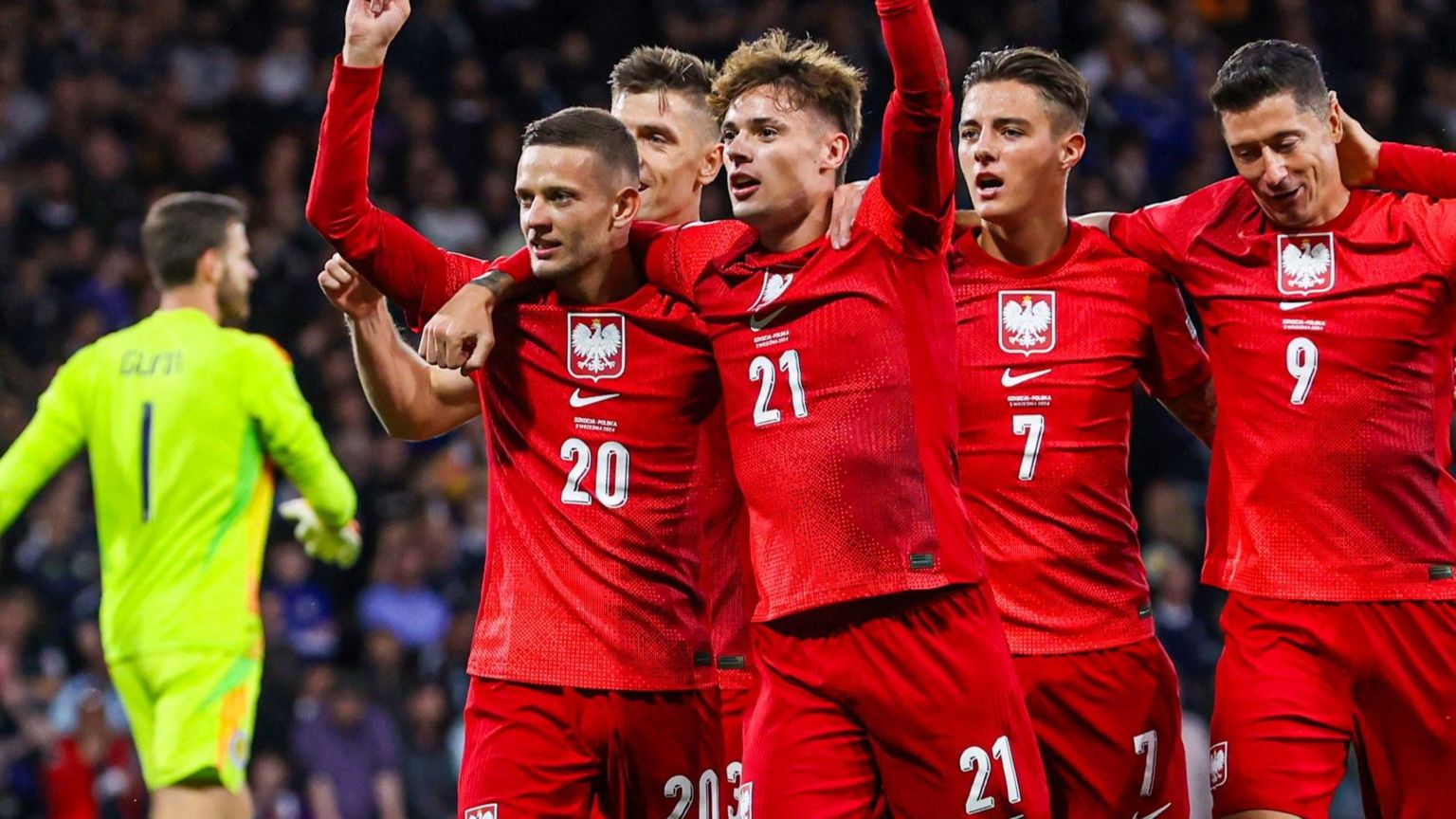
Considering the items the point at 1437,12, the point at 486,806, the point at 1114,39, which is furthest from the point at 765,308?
the point at 1437,12

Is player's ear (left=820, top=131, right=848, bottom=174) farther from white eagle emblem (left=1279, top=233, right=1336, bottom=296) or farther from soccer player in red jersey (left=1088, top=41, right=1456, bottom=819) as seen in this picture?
white eagle emblem (left=1279, top=233, right=1336, bottom=296)

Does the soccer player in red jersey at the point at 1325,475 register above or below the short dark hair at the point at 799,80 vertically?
below

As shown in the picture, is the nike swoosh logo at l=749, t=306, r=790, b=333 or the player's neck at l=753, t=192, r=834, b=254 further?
the player's neck at l=753, t=192, r=834, b=254

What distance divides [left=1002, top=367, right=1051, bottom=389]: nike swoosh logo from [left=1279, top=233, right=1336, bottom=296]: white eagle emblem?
651 mm

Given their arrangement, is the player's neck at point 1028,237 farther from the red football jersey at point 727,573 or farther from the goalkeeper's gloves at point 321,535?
the goalkeeper's gloves at point 321,535

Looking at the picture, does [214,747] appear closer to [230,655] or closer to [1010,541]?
[230,655]

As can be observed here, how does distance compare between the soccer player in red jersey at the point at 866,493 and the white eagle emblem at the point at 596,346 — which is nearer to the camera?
the soccer player in red jersey at the point at 866,493

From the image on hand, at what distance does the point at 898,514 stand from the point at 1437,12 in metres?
12.2

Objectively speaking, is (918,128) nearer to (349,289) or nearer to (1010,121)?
(1010,121)

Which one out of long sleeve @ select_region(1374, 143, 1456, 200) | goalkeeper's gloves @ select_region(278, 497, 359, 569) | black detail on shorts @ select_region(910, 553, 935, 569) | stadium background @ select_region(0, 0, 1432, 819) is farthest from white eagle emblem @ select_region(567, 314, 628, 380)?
stadium background @ select_region(0, 0, 1432, 819)

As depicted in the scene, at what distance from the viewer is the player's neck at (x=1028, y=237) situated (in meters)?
5.31

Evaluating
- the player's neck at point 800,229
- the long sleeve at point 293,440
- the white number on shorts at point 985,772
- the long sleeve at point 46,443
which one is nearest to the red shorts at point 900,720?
the white number on shorts at point 985,772

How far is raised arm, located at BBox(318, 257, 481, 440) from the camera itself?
16.2 feet

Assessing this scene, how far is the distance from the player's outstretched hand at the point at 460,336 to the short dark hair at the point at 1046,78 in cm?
171
